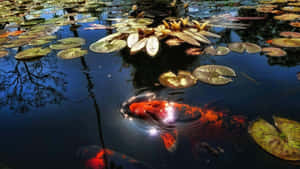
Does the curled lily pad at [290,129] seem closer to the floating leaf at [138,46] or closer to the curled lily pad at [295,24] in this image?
the floating leaf at [138,46]

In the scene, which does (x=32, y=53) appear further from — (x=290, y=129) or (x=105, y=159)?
(x=290, y=129)

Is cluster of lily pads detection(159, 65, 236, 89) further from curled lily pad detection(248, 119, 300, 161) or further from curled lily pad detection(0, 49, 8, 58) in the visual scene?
curled lily pad detection(0, 49, 8, 58)

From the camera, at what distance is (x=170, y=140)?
99 centimetres

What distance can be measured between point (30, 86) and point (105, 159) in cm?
119

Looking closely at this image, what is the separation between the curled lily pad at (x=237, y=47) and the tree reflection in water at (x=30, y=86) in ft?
6.18

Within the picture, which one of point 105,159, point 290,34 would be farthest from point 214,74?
point 290,34

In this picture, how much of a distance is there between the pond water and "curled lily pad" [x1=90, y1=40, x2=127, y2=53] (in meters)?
0.10

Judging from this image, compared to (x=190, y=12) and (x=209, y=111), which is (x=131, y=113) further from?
(x=190, y=12)

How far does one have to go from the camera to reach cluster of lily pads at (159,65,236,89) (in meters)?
1.46

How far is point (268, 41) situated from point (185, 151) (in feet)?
6.58

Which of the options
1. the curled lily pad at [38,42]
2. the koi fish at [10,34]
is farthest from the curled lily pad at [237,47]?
the koi fish at [10,34]

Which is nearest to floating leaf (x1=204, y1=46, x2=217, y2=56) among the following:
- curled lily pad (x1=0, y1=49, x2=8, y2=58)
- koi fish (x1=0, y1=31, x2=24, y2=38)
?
curled lily pad (x1=0, y1=49, x2=8, y2=58)

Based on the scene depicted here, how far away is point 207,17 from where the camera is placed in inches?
130

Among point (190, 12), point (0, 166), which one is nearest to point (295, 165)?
point (0, 166)
